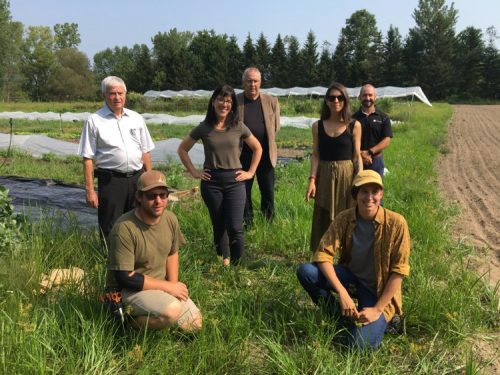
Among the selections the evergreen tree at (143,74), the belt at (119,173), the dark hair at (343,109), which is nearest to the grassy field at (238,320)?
the belt at (119,173)

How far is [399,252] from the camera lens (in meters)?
2.63

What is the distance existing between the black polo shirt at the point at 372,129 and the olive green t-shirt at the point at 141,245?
260 centimetres

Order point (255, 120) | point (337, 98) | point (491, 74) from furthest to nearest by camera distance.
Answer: point (491, 74)
point (255, 120)
point (337, 98)

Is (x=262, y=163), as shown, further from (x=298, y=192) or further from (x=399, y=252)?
(x=399, y=252)

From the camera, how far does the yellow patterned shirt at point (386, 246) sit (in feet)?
8.68

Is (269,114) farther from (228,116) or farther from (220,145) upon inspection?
(220,145)

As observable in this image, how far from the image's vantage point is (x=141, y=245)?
2576 mm

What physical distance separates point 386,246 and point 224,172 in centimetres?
153

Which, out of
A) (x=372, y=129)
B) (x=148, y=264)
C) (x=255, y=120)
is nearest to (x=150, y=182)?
(x=148, y=264)

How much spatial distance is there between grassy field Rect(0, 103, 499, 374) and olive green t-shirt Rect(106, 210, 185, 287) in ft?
1.03

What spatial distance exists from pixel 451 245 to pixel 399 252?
2325mm

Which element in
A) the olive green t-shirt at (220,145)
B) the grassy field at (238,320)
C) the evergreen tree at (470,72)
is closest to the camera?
the grassy field at (238,320)

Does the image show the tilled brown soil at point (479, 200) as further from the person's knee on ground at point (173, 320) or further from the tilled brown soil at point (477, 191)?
the person's knee on ground at point (173, 320)

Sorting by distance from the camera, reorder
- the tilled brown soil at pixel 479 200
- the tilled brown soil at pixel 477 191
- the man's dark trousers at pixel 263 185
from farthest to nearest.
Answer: the tilled brown soil at pixel 477 191 < the man's dark trousers at pixel 263 185 < the tilled brown soil at pixel 479 200
